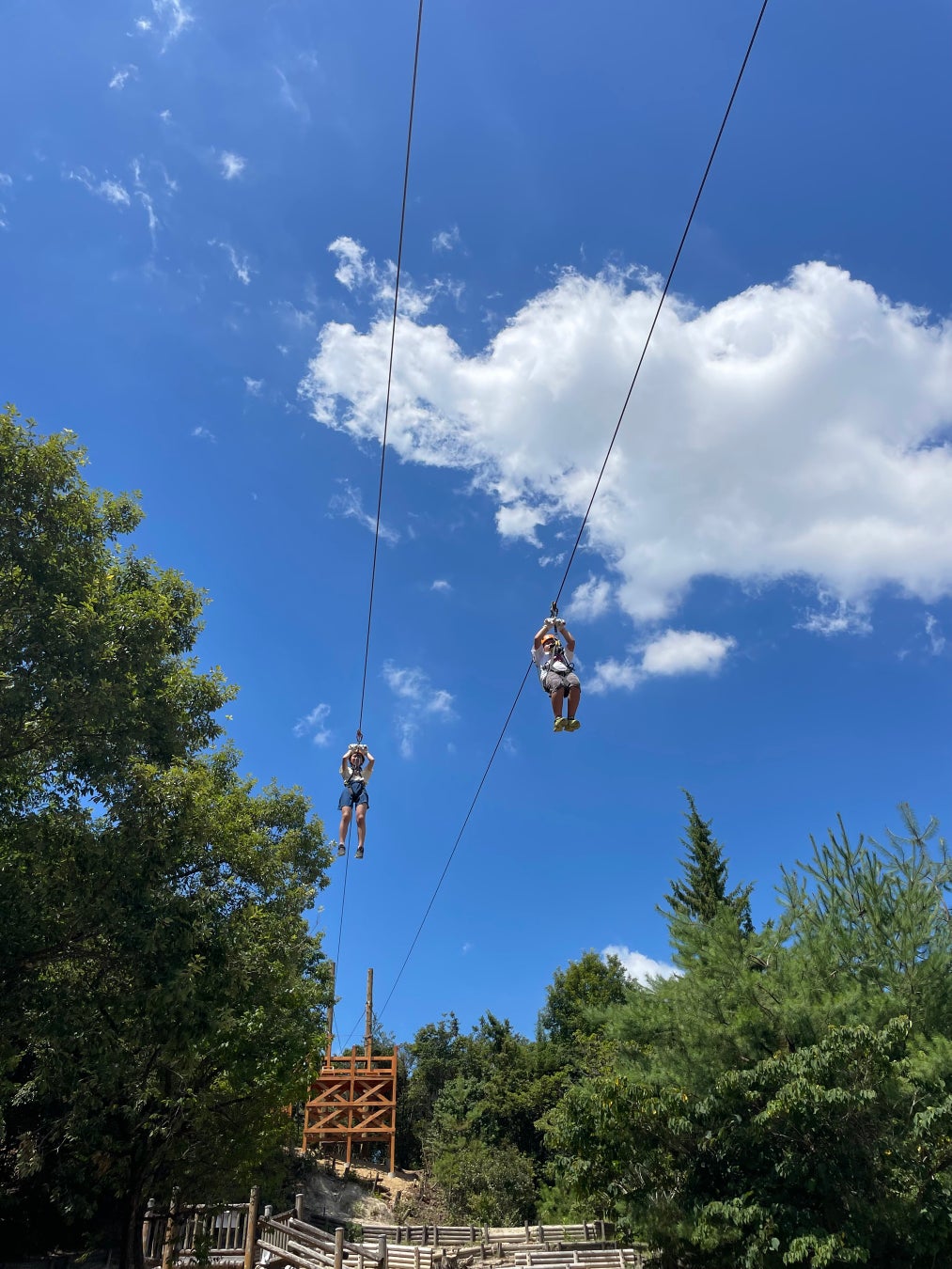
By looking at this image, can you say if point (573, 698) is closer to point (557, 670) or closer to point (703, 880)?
point (557, 670)

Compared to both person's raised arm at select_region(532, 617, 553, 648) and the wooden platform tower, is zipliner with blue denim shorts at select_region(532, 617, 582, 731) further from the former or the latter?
the wooden platform tower

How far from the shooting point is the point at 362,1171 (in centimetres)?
3170

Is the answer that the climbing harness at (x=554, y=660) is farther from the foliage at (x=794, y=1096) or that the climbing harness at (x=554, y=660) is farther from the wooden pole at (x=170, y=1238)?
the wooden pole at (x=170, y=1238)

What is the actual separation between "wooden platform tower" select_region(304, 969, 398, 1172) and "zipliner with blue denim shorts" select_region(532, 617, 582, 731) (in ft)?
74.1

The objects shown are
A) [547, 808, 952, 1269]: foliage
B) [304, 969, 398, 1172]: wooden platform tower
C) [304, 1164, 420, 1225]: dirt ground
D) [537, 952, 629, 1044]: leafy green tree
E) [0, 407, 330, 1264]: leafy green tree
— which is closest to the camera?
[0, 407, 330, 1264]: leafy green tree

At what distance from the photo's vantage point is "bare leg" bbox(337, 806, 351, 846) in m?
14.1

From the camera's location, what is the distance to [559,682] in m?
9.70

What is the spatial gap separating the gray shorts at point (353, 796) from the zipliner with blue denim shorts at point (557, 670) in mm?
5397

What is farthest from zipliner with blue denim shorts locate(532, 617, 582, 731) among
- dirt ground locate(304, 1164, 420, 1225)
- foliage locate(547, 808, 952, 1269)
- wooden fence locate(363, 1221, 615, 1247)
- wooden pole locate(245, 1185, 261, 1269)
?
dirt ground locate(304, 1164, 420, 1225)

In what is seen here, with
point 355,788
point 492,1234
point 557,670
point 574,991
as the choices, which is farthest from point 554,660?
point 574,991

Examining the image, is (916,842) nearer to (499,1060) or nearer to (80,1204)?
(80,1204)

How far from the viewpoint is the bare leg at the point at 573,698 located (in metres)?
9.77

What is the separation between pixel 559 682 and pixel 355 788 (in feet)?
19.3

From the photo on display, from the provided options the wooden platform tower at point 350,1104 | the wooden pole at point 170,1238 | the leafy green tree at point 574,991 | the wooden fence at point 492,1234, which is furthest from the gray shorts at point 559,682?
the leafy green tree at point 574,991
